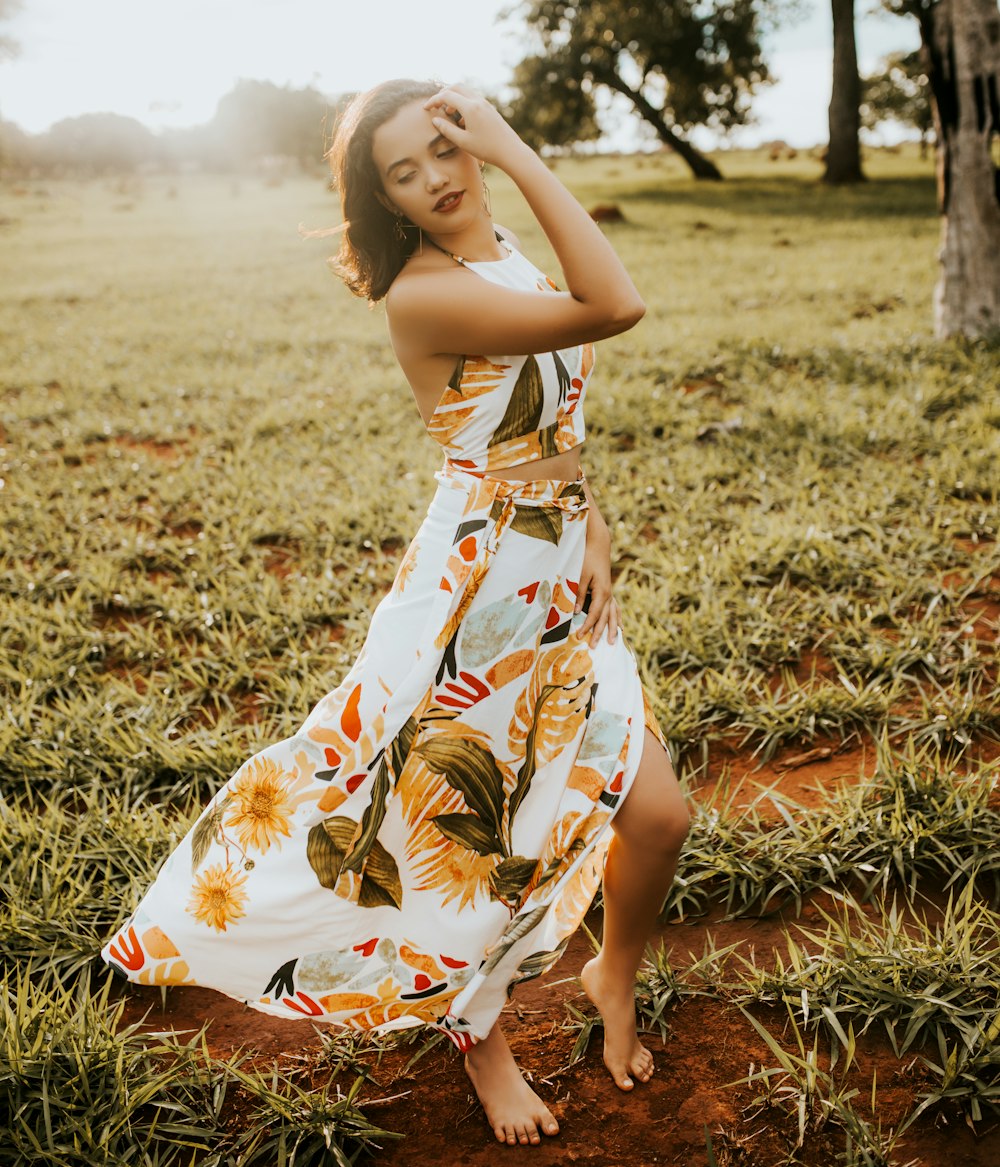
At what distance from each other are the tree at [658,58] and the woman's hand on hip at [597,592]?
77.3 feet

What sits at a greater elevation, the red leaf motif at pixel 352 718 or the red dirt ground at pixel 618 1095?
the red leaf motif at pixel 352 718

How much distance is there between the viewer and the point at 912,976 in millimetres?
1957

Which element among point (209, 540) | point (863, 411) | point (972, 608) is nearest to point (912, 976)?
point (972, 608)

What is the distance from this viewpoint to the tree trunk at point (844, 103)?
18.4 m

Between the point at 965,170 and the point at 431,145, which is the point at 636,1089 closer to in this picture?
the point at 431,145

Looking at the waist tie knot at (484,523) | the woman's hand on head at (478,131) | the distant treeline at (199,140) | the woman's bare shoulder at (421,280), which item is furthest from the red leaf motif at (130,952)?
the distant treeline at (199,140)

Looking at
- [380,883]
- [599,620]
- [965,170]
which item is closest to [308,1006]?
[380,883]

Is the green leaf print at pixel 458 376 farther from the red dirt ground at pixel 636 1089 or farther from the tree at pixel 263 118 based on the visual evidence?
the tree at pixel 263 118

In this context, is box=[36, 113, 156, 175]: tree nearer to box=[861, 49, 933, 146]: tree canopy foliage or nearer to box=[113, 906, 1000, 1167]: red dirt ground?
box=[861, 49, 933, 146]: tree canopy foliage

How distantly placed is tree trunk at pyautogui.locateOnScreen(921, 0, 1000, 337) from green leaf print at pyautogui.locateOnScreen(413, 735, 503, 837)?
6.15 metres

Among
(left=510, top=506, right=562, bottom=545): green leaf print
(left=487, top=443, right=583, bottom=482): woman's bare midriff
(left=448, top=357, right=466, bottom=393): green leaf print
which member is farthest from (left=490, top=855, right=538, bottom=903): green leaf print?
(left=448, top=357, right=466, bottom=393): green leaf print

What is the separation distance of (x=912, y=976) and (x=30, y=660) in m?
3.22

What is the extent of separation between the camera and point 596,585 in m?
1.93

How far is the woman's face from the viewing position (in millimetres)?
1656
